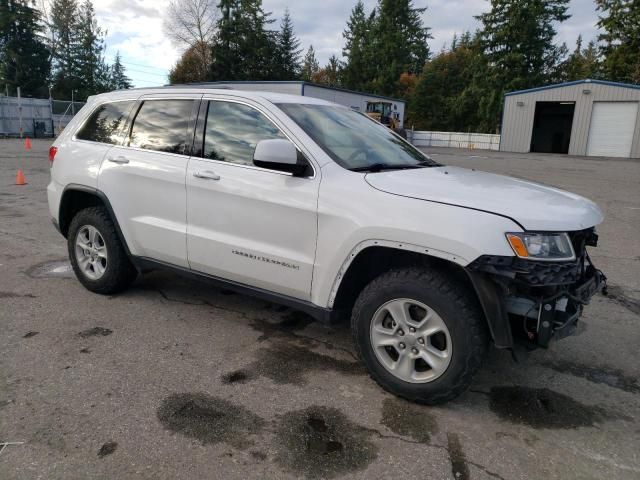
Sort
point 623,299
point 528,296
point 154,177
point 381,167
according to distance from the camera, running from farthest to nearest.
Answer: point 623,299 → point 154,177 → point 381,167 → point 528,296

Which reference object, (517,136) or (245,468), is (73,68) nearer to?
(517,136)

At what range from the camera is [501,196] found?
2.98 m

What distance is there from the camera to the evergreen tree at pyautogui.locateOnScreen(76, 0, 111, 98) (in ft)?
211

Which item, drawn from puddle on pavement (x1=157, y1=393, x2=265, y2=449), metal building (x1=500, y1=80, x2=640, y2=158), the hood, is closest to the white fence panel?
metal building (x1=500, y1=80, x2=640, y2=158)

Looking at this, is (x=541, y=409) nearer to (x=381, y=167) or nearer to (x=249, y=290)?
(x=381, y=167)

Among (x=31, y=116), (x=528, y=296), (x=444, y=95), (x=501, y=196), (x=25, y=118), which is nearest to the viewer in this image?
(x=528, y=296)

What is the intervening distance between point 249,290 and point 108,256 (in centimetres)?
162

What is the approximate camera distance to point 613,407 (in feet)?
10.4

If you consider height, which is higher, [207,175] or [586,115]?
[586,115]

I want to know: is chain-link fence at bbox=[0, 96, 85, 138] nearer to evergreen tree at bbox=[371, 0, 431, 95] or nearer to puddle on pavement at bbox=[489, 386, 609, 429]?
puddle on pavement at bbox=[489, 386, 609, 429]

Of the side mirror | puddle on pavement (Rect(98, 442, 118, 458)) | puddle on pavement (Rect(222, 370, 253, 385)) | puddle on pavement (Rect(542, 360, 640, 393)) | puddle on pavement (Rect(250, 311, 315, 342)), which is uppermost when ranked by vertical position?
the side mirror

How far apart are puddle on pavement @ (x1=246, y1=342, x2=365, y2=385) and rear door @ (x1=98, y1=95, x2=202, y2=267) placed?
1.07 m

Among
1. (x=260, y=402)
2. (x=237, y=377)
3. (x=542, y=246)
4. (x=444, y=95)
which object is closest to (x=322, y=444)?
(x=260, y=402)

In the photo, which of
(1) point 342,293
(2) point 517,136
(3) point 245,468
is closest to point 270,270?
(1) point 342,293
